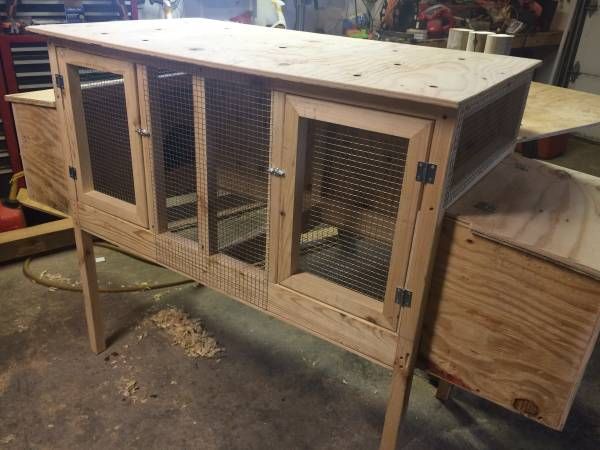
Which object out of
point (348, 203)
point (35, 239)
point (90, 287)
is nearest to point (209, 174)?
point (348, 203)

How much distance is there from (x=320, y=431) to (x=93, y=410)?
70 centimetres

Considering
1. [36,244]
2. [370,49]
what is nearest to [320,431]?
[370,49]

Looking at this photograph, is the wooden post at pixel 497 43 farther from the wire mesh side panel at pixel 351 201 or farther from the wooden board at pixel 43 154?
the wooden board at pixel 43 154

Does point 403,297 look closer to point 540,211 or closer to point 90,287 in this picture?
point 540,211

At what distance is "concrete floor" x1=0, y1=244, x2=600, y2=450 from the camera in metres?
1.49

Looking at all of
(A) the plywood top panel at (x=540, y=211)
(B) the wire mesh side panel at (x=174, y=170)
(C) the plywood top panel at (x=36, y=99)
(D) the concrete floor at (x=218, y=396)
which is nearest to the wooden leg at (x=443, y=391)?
(D) the concrete floor at (x=218, y=396)

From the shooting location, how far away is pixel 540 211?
988 mm

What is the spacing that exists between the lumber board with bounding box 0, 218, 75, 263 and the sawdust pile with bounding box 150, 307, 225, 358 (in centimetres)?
69

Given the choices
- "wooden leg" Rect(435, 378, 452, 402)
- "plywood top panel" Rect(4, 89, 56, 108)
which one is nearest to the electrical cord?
"plywood top panel" Rect(4, 89, 56, 108)

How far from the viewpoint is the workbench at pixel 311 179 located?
866 millimetres

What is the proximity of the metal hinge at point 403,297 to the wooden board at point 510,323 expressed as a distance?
61 mm

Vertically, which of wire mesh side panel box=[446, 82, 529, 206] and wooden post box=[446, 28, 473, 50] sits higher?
wooden post box=[446, 28, 473, 50]

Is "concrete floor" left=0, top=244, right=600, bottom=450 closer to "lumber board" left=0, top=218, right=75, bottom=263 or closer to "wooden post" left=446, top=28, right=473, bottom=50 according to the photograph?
"lumber board" left=0, top=218, right=75, bottom=263

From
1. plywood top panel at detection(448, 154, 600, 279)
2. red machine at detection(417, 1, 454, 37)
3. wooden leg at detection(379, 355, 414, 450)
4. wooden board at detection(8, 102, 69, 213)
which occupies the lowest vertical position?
wooden leg at detection(379, 355, 414, 450)
